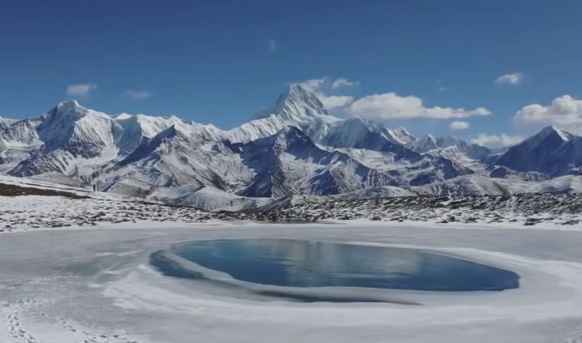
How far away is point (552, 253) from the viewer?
35.1m

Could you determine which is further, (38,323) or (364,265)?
(364,265)

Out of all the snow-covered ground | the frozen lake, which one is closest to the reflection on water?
the frozen lake

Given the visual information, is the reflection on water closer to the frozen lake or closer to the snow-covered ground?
the frozen lake

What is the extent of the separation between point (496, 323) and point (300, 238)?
32.5m

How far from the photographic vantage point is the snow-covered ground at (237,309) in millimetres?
17266

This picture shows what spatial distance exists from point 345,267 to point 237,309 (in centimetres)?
1176

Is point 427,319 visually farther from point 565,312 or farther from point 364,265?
point 364,265

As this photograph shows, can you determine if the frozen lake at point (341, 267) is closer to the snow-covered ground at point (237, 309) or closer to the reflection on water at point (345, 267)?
the reflection on water at point (345, 267)

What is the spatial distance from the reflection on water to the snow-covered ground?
1902mm

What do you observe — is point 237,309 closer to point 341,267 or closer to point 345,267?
point 341,267

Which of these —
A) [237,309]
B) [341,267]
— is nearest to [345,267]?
[341,267]

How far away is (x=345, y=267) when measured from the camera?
31375 mm

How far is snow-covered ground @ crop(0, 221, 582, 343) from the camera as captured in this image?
1727 cm

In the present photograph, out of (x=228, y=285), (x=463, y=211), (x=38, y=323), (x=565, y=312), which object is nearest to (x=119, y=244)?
(x=228, y=285)
